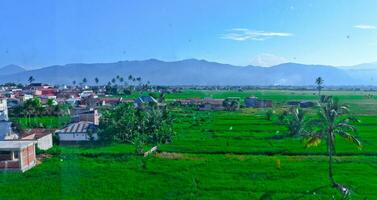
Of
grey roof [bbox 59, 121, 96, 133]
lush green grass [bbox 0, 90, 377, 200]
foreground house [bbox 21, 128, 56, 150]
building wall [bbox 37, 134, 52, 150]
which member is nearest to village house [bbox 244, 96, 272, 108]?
lush green grass [bbox 0, 90, 377, 200]

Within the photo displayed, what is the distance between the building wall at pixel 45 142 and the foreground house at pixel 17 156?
17.1ft

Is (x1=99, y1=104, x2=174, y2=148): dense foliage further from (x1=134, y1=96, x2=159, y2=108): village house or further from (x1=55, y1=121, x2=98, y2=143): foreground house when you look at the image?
(x1=134, y1=96, x2=159, y2=108): village house

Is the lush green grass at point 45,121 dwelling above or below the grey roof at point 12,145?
below

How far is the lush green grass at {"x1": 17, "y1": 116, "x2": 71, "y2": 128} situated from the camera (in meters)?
46.5

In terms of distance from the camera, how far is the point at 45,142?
111ft

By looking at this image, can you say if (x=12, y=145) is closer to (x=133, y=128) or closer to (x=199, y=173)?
(x=199, y=173)

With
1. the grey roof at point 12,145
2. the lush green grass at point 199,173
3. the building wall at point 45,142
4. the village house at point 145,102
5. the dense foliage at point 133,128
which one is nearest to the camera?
the lush green grass at point 199,173

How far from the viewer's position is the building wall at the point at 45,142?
32.4 metres

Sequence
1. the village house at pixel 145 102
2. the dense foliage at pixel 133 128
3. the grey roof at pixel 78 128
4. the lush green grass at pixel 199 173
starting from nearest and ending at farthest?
the lush green grass at pixel 199 173 < the dense foliage at pixel 133 128 < the grey roof at pixel 78 128 < the village house at pixel 145 102

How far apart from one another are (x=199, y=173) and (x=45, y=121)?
33.4 m

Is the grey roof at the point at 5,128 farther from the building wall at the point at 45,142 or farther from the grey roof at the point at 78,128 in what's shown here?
the grey roof at the point at 78,128

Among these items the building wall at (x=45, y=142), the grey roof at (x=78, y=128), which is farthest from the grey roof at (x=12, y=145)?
the grey roof at (x=78, y=128)

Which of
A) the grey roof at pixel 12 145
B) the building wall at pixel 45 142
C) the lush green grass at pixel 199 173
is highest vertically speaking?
the grey roof at pixel 12 145

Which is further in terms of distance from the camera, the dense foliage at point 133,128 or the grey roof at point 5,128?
the dense foliage at point 133,128
